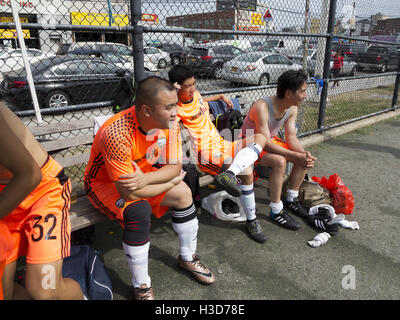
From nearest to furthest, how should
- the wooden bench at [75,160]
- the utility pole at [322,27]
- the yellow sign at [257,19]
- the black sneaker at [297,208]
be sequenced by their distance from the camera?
the wooden bench at [75,160]
the black sneaker at [297,208]
the yellow sign at [257,19]
the utility pole at [322,27]

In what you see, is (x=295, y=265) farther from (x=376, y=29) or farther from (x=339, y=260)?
(x=376, y=29)

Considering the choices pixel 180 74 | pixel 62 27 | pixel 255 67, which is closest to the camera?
pixel 62 27

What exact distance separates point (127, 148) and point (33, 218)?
0.68 meters

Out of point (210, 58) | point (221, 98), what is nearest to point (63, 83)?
point (210, 58)

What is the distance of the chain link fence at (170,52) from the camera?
3.02 meters

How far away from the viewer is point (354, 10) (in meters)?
6.15

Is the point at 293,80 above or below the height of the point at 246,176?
above

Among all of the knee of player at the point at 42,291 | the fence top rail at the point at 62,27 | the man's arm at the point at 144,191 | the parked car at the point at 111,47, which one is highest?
the fence top rail at the point at 62,27

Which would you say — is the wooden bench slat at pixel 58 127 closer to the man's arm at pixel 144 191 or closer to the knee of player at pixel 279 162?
the man's arm at pixel 144 191

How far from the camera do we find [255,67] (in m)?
10.9

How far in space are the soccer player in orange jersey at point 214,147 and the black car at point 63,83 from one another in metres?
4.09

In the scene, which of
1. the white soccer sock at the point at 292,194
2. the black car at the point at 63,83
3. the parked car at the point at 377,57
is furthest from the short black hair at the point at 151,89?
the parked car at the point at 377,57

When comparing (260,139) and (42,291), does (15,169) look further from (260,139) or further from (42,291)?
(260,139)
